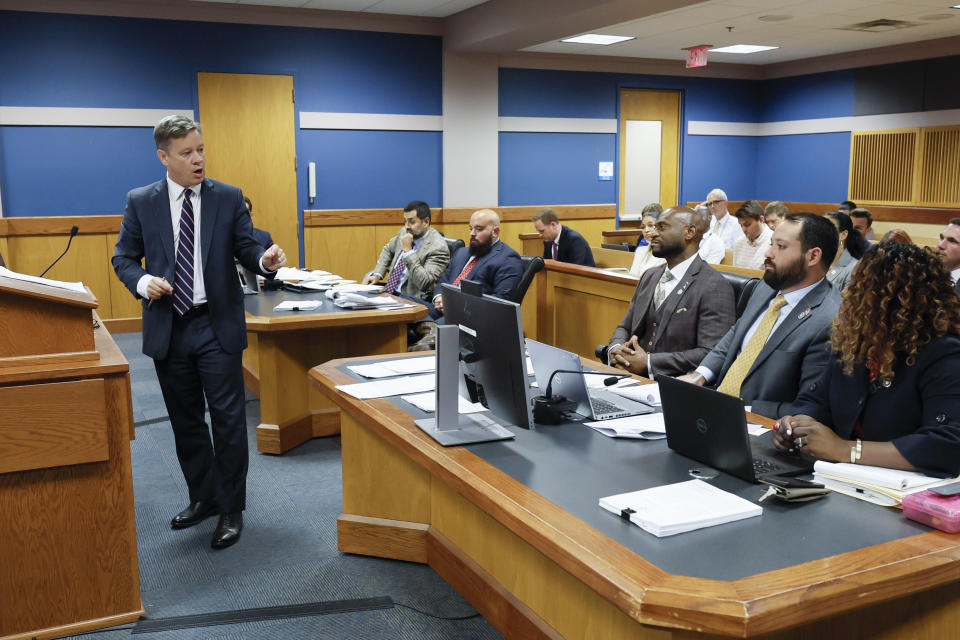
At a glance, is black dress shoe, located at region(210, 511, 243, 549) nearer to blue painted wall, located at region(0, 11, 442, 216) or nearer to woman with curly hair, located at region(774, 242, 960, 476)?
woman with curly hair, located at region(774, 242, 960, 476)

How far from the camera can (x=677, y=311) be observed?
3.50m

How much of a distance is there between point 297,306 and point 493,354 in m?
2.53

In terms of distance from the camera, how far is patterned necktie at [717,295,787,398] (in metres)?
2.70

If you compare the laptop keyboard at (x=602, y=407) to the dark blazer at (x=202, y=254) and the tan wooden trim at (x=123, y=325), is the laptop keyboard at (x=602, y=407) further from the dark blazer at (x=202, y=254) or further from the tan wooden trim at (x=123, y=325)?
the tan wooden trim at (x=123, y=325)

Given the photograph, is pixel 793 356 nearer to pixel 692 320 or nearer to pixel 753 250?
pixel 692 320

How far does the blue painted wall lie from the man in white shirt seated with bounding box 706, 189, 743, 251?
9.64 feet

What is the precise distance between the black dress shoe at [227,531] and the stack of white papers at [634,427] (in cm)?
159

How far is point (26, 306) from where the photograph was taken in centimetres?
233

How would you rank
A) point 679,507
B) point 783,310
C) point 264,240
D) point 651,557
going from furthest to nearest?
point 264,240, point 783,310, point 679,507, point 651,557

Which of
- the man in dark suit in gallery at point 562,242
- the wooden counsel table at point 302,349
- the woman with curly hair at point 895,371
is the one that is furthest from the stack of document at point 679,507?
the man in dark suit in gallery at point 562,242

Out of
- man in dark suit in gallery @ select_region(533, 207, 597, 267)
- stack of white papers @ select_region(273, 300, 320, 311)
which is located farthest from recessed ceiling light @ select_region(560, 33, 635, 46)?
stack of white papers @ select_region(273, 300, 320, 311)

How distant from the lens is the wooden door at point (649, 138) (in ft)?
34.0

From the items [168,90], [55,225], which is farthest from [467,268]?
[55,225]

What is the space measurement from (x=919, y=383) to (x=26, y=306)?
233 centimetres
